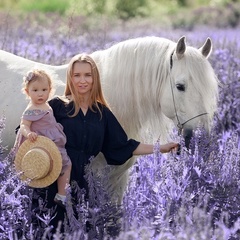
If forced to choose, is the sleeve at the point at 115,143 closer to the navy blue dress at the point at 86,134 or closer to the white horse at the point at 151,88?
the navy blue dress at the point at 86,134

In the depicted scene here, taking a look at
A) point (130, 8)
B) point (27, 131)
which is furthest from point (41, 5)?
point (27, 131)

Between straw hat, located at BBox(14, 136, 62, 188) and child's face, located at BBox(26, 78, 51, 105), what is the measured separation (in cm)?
21

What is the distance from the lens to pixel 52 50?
7.72 m

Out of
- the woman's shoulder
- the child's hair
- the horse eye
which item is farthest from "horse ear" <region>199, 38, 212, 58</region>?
the child's hair

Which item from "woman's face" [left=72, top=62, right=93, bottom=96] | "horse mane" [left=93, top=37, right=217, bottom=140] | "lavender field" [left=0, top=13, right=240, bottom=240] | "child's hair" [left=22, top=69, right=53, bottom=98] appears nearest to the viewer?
"lavender field" [left=0, top=13, right=240, bottom=240]

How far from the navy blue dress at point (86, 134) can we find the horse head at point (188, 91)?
0.33m

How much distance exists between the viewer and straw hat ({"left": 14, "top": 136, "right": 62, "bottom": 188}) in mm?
3799

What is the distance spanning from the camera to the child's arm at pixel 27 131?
3791mm

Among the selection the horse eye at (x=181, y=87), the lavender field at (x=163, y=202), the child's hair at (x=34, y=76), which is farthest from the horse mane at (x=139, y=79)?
the child's hair at (x=34, y=76)

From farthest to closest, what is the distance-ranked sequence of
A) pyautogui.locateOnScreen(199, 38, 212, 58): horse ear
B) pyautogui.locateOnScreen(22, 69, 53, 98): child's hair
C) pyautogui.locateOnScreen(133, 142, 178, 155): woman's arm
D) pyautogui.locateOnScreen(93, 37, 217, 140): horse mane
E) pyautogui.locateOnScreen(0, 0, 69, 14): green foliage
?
1. pyautogui.locateOnScreen(0, 0, 69, 14): green foliage
2. pyautogui.locateOnScreen(199, 38, 212, 58): horse ear
3. pyautogui.locateOnScreen(93, 37, 217, 140): horse mane
4. pyautogui.locateOnScreen(133, 142, 178, 155): woman's arm
5. pyautogui.locateOnScreen(22, 69, 53, 98): child's hair

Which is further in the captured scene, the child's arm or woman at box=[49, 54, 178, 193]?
woman at box=[49, 54, 178, 193]

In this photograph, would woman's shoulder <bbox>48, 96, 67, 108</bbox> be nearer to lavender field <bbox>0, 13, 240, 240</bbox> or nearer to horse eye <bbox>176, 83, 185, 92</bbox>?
lavender field <bbox>0, 13, 240, 240</bbox>

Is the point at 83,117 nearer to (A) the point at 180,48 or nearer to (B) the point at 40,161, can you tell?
(B) the point at 40,161

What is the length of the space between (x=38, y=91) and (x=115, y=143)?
0.53m
